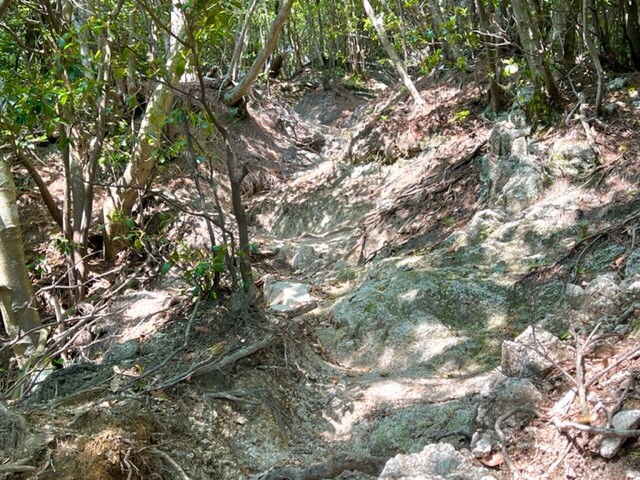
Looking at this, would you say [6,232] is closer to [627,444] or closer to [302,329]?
[302,329]

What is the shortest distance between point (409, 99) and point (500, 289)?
792 centimetres

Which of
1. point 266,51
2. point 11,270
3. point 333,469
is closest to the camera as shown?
point 333,469

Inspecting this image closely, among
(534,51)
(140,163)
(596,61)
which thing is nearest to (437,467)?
(596,61)

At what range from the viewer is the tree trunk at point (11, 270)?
578cm

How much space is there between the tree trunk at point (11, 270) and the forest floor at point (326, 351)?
60 cm

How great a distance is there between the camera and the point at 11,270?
19.2 feet

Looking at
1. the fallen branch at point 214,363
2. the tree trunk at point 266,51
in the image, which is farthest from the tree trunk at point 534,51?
the fallen branch at point 214,363

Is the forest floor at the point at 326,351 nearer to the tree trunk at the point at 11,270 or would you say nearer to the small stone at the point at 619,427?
the small stone at the point at 619,427

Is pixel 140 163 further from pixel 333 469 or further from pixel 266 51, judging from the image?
pixel 333 469

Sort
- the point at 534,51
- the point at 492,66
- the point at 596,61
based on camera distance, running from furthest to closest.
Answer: the point at 492,66
the point at 534,51
the point at 596,61

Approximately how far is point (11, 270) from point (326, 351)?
3538 mm

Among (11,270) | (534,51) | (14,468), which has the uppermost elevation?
(534,51)

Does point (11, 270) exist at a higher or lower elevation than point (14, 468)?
higher

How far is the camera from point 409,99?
11.9 meters
